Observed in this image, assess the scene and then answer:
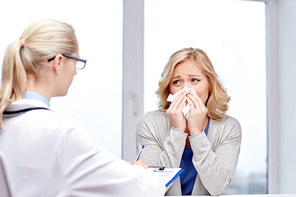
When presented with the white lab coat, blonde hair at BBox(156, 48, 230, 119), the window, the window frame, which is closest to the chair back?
the white lab coat

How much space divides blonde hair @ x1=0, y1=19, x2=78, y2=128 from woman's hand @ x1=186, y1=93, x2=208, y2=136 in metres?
0.73

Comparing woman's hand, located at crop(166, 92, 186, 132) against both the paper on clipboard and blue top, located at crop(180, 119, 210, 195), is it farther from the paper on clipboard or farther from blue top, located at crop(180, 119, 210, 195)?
the paper on clipboard

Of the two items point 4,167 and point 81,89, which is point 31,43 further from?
point 81,89

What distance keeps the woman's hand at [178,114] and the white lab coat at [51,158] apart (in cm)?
69

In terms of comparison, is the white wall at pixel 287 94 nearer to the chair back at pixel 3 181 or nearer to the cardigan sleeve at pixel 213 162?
the cardigan sleeve at pixel 213 162

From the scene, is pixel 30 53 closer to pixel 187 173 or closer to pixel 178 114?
pixel 178 114

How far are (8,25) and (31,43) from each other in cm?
132

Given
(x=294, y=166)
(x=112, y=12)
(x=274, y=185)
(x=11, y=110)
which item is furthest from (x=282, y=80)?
(x=11, y=110)

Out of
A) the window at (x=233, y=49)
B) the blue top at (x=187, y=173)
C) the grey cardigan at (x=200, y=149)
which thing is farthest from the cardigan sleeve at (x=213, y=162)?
the window at (x=233, y=49)

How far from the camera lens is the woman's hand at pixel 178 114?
143 cm

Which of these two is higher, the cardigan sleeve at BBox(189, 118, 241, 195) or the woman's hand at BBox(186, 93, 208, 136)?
the woman's hand at BBox(186, 93, 208, 136)

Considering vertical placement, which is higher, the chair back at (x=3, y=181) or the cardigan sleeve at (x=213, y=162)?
the chair back at (x=3, y=181)

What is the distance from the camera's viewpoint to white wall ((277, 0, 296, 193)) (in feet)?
7.24

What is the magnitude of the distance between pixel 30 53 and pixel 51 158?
327 millimetres
